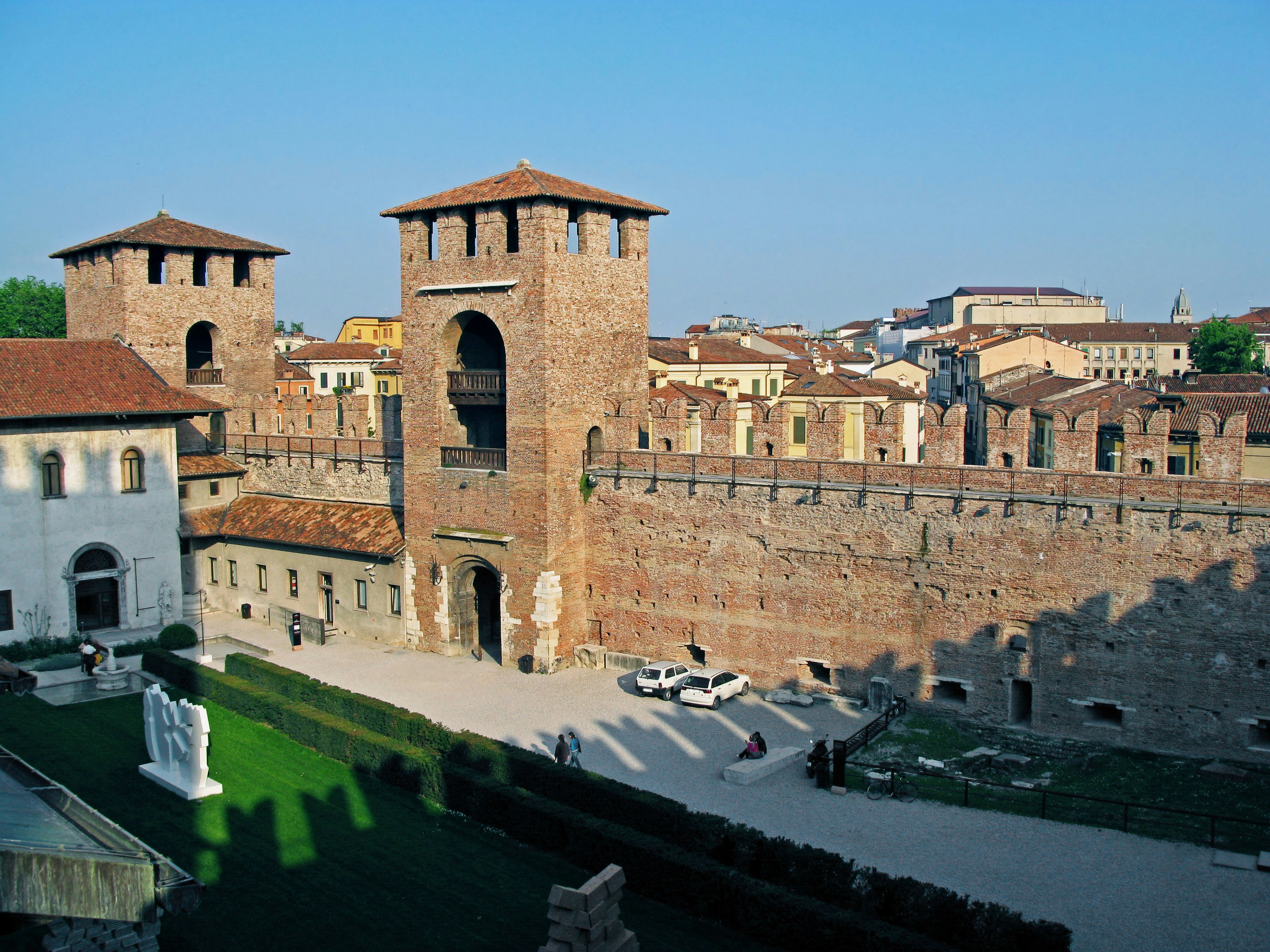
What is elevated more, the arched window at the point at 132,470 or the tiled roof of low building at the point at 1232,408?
the tiled roof of low building at the point at 1232,408

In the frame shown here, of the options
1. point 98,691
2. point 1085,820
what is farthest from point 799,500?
point 98,691

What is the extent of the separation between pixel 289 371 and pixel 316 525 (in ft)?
107

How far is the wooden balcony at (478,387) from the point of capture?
90.4 feet

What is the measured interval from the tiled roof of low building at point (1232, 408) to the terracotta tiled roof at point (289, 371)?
4203 cm

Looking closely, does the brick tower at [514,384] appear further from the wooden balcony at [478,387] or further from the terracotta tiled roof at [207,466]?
the terracotta tiled roof at [207,466]

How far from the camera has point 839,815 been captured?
60.8 ft

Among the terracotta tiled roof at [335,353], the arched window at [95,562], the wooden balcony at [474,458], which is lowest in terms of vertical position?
the arched window at [95,562]

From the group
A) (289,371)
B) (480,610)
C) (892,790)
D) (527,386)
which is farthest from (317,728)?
(289,371)

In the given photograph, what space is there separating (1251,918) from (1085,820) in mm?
3386

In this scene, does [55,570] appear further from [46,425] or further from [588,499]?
[588,499]

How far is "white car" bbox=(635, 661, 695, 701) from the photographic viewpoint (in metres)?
24.6

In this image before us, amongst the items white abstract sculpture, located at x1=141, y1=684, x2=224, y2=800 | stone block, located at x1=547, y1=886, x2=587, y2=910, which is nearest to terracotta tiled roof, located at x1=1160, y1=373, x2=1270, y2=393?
stone block, located at x1=547, y1=886, x2=587, y2=910

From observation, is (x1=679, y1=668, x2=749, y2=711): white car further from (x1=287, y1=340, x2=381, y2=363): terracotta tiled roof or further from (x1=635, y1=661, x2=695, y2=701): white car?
(x1=287, y1=340, x2=381, y2=363): terracotta tiled roof

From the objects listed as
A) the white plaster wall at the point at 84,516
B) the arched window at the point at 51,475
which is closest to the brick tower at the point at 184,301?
the white plaster wall at the point at 84,516
